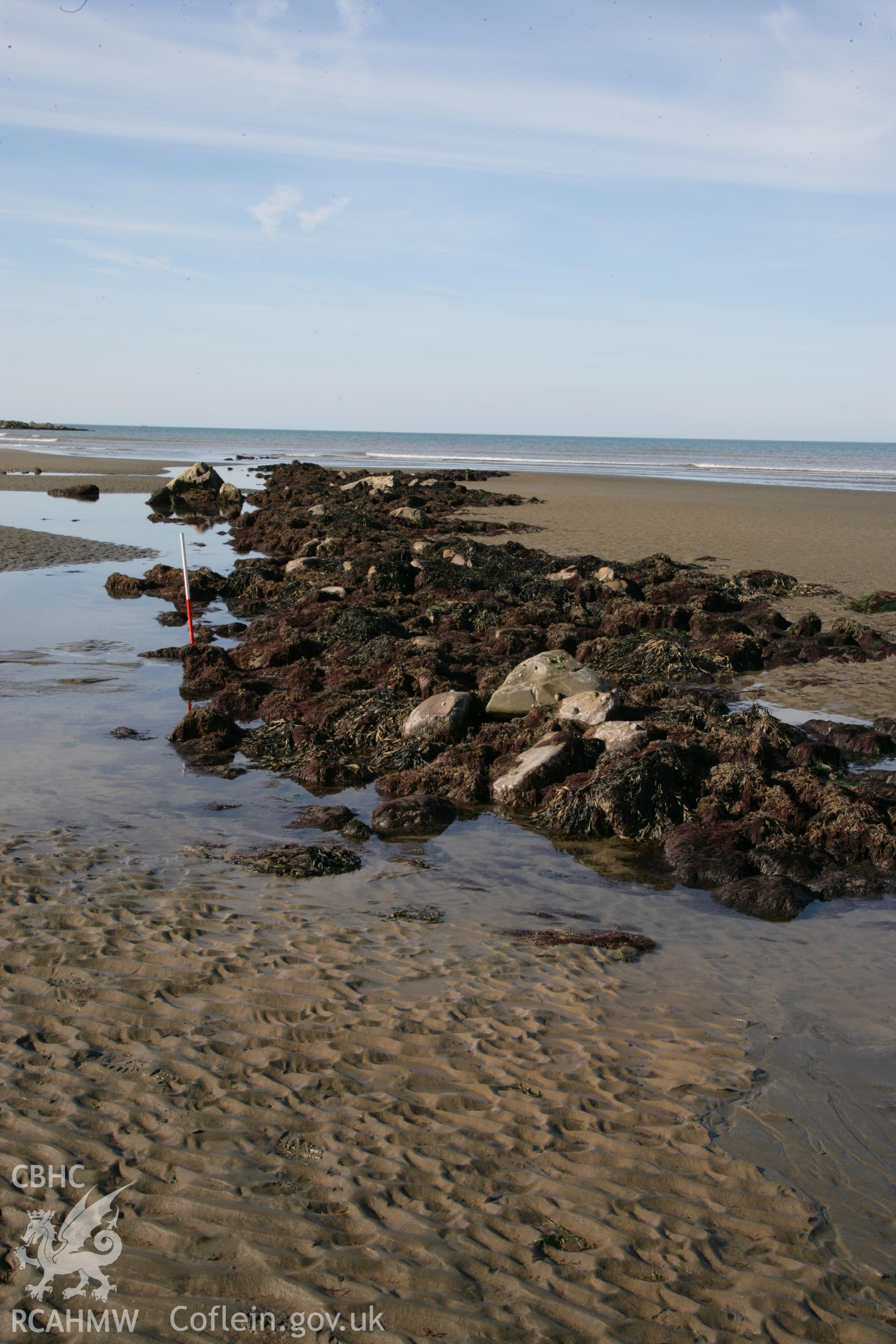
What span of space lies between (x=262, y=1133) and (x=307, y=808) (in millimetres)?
4023

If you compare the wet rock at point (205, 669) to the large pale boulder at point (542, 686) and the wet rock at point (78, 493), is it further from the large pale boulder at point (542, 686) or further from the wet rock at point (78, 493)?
the wet rock at point (78, 493)

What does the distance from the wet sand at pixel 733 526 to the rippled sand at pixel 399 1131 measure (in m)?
15.3

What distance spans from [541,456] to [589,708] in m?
73.2

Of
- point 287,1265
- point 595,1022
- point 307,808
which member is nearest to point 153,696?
point 307,808

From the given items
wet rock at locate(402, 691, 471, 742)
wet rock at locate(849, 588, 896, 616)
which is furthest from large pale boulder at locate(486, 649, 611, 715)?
wet rock at locate(849, 588, 896, 616)

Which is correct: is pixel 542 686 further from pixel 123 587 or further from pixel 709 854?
pixel 123 587

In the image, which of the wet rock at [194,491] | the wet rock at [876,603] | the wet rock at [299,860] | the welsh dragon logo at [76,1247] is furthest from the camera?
the wet rock at [194,491]

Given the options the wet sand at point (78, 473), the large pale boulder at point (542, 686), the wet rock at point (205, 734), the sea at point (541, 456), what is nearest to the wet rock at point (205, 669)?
the wet rock at point (205, 734)

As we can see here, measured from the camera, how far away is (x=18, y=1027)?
439 cm

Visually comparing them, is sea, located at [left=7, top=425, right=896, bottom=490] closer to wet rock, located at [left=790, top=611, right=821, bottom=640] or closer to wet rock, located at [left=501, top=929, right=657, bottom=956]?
wet rock, located at [left=790, top=611, right=821, bottom=640]

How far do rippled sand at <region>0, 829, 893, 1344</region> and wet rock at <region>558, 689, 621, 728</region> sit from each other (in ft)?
12.5

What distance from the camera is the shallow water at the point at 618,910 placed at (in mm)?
3953

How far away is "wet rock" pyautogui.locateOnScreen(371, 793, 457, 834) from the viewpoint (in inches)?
292

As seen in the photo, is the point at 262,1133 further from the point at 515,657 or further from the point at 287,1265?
the point at 515,657
